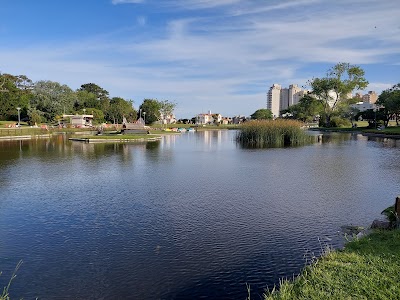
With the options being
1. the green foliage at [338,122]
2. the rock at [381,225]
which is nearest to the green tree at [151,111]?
the green foliage at [338,122]

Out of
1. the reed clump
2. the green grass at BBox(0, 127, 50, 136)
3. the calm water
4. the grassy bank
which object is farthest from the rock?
the green grass at BBox(0, 127, 50, 136)

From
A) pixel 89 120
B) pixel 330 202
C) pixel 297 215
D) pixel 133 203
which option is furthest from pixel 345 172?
pixel 89 120

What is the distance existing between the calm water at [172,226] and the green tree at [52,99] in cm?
6941

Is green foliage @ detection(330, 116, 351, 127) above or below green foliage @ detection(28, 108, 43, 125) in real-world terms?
below

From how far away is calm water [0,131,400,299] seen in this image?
7172 mm

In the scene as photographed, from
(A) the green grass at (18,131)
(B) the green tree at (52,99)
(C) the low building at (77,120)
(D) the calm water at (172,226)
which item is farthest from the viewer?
(B) the green tree at (52,99)

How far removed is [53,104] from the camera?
8412cm

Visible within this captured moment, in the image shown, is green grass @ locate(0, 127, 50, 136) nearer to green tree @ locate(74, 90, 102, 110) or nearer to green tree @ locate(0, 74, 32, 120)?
green tree @ locate(0, 74, 32, 120)

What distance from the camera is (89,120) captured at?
8562 cm

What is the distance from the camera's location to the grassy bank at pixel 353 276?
17.0 feet

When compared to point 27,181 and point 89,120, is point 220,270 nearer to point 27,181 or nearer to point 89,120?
point 27,181

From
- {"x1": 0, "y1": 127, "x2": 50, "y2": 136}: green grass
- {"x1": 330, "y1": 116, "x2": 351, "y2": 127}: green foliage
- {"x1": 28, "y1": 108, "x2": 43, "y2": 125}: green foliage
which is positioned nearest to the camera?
{"x1": 0, "y1": 127, "x2": 50, "y2": 136}: green grass

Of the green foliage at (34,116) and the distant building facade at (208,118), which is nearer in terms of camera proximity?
the green foliage at (34,116)

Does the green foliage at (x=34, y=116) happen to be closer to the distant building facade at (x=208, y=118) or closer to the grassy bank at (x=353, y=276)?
the grassy bank at (x=353, y=276)
